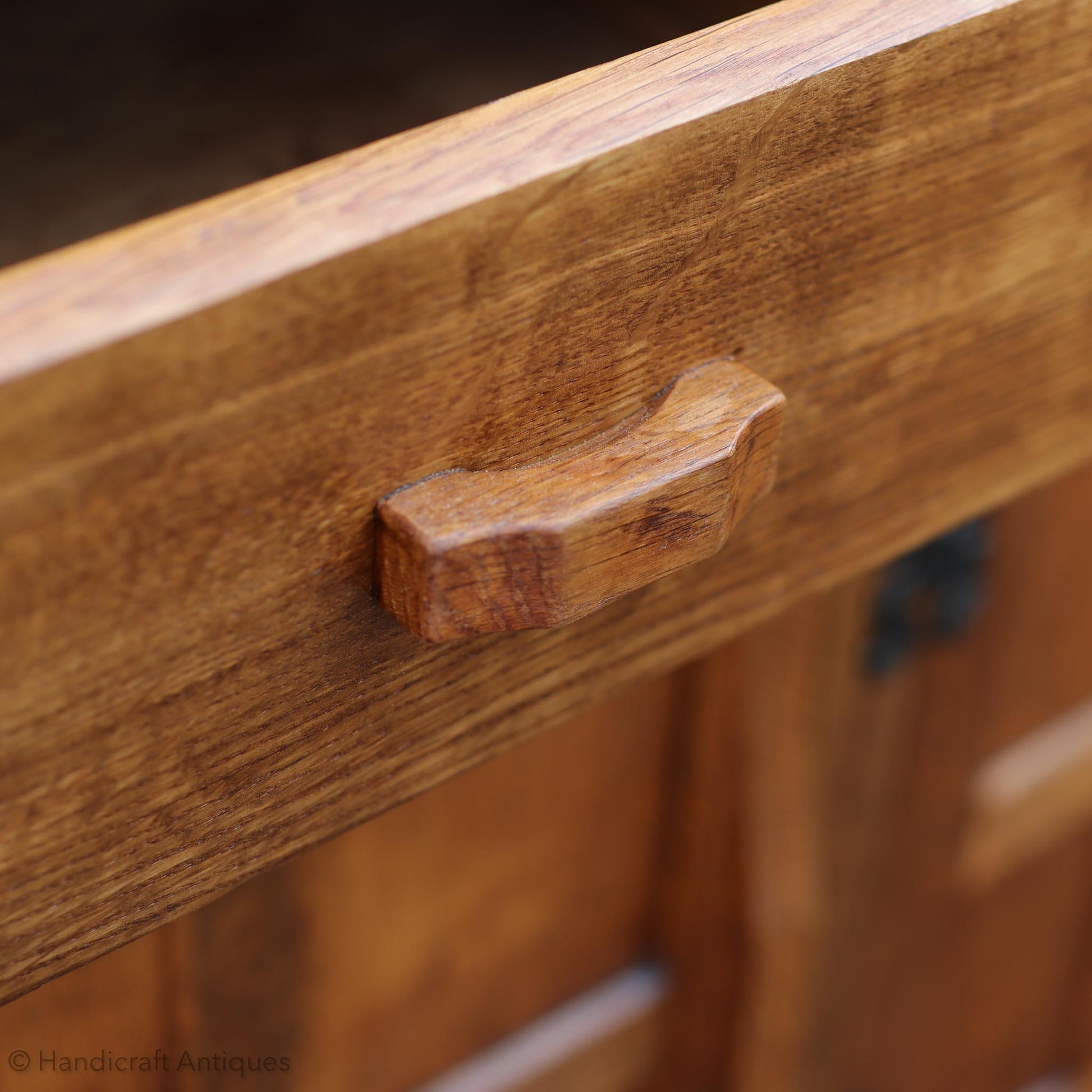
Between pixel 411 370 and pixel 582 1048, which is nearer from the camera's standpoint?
pixel 411 370

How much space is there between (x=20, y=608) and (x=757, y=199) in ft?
0.52

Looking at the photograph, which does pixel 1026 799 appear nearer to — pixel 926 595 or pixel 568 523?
pixel 926 595

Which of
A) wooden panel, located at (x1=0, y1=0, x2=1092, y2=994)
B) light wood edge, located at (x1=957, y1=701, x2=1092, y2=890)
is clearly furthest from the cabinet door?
wooden panel, located at (x1=0, y1=0, x2=1092, y2=994)

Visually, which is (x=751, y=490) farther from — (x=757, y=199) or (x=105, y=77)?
(x=105, y=77)

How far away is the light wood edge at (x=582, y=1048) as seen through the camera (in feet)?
1.73

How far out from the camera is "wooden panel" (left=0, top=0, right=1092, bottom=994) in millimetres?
209

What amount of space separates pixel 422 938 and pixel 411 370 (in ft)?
0.96

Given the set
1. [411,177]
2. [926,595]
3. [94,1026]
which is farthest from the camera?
[926,595]

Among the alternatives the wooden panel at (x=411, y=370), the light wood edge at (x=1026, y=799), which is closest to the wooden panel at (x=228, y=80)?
the wooden panel at (x=411, y=370)

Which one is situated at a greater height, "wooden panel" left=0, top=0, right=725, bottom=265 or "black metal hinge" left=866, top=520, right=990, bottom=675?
"wooden panel" left=0, top=0, right=725, bottom=265

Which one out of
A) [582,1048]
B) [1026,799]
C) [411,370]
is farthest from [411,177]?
[1026,799]

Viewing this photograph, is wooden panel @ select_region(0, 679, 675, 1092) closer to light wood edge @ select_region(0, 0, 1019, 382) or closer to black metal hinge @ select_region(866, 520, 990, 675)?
black metal hinge @ select_region(866, 520, 990, 675)

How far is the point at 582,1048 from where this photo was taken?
0.55 m

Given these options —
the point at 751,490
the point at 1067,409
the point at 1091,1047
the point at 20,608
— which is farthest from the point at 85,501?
the point at 1091,1047
